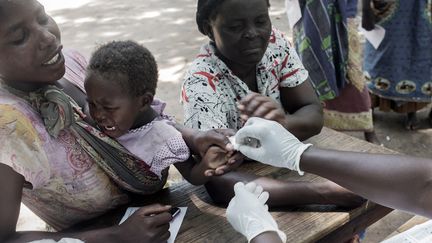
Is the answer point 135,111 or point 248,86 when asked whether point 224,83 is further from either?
point 135,111

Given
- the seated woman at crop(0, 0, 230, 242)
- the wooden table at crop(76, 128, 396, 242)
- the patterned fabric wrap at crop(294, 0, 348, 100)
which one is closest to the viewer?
the seated woman at crop(0, 0, 230, 242)

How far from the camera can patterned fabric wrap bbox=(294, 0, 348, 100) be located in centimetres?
272

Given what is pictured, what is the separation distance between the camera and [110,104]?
1435 mm

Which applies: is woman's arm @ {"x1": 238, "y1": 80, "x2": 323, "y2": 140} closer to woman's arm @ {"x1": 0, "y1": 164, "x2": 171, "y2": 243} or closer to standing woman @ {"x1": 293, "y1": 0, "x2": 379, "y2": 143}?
woman's arm @ {"x1": 0, "y1": 164, "x2": 171, "y2": 243}

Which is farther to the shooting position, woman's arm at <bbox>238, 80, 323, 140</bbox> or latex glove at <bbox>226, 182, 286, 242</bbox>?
woman's arm at <bbox>238, 80, 323, 140</bbox>

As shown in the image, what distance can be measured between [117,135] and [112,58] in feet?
0.83

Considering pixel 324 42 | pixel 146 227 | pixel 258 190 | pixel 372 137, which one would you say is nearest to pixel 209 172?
pixel 258 190

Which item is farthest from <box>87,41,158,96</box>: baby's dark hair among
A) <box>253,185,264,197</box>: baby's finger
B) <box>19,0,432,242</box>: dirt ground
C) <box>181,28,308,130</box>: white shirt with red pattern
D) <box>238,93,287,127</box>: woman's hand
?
<box>19,0,432,242</box>: dirt ground

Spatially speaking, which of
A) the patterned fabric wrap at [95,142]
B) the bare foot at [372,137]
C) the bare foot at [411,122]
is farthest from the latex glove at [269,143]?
the bare foot at [411,122]

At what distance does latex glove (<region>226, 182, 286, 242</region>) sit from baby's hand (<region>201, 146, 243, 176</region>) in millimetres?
128

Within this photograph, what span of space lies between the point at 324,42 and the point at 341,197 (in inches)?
58.5

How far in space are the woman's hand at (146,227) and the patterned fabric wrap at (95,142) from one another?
5.4 inches

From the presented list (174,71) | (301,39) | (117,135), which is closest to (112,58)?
(117,135)

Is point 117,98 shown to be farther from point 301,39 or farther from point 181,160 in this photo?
point 301,39
